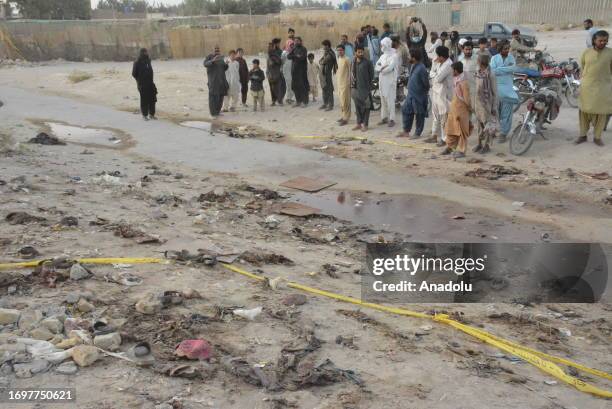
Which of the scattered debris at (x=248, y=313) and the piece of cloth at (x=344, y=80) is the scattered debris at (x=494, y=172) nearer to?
the piece of cloth at (x=344, y=80)

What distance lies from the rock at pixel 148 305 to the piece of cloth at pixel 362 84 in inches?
308

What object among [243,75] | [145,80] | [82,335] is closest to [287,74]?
[243,75]

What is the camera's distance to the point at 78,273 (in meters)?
4.55

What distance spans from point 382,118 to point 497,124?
2.97m

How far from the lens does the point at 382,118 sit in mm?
11695

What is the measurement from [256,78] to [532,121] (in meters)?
6.74

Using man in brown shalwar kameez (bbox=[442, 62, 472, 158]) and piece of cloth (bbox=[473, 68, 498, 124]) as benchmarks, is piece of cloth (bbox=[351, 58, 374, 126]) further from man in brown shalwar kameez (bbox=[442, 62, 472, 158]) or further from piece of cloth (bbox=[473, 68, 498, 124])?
piece of cloth (bbox=[473, 68, 498, 124])

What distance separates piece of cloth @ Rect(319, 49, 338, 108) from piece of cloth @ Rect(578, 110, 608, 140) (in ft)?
19.1

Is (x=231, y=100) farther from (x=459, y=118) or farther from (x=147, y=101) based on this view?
(x=459, y=118)

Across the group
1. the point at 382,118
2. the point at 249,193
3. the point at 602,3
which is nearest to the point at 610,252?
the point at 249,193

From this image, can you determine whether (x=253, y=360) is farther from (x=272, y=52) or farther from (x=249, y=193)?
(x=272, y=52)

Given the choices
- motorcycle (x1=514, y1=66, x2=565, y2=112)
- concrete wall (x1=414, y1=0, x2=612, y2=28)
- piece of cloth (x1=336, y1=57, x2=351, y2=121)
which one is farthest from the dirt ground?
concrete wall (x1=414, y1=0, x2=612, y2=28)

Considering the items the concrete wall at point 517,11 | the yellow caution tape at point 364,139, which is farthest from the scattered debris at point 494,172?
the concrete wall at point 517,11

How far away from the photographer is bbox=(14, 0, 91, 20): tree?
45.8 metres
